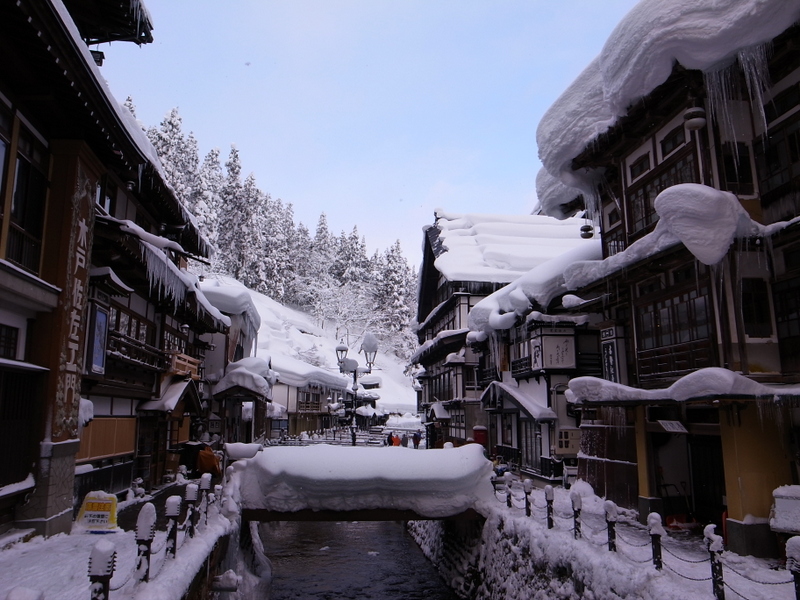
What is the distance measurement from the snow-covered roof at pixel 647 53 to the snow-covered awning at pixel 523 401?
1025 centimetres

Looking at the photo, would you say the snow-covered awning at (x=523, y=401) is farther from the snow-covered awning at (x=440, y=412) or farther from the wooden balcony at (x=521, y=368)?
the snow-covered awning at (x=440, y=412)

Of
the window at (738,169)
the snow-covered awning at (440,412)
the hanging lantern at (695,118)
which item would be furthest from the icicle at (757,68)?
the snow-covered awning at (440,412)

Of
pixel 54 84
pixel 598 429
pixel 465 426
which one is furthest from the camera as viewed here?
pixel 465 426

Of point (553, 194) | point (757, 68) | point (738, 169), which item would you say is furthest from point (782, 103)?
point (553, 194)

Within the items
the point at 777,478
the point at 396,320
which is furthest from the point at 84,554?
the point at 396,320

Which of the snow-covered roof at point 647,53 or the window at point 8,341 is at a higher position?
the snow-covered roof at point 647,53

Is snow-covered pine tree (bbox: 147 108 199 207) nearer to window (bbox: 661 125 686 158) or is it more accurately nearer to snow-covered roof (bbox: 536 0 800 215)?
snow-covered roof (bbox: 536 0 800 215)

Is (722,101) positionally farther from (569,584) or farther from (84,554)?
(84,554)

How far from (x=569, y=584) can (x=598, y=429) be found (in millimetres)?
8801

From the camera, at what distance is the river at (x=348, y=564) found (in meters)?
19.0

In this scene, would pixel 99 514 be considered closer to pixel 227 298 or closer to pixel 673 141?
pixel 673 141

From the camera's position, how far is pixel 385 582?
20.2m

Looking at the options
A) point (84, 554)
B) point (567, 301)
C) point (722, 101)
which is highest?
point (722, 101)

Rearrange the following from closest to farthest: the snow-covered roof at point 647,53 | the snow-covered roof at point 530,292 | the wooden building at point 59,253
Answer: the wooden building at point 59,253
the snow-covered roof at point 647,53
the snow-covered roof at point 530,292
